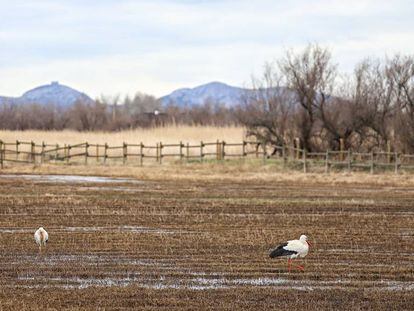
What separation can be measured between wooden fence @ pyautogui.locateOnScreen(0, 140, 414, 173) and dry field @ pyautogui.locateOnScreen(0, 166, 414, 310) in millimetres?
13458

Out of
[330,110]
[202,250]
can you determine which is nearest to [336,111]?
[330,110]

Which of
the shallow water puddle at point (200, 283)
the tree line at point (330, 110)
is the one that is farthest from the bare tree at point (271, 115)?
the shallow water puddle at point (200, 283)

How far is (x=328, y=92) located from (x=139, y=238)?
117 ft

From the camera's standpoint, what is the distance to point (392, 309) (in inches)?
455

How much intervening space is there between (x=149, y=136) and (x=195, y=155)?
→ 23.8ft

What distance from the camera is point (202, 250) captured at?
16953 mm

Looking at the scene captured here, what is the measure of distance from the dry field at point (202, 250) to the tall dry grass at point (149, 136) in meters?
31.2

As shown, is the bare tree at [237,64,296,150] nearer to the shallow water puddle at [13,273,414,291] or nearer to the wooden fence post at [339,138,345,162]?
the wooden fence post at [339,138,345,162]

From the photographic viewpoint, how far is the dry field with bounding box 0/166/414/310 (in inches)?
482

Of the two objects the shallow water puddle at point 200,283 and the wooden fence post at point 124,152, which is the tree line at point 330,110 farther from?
the shallow water puddle at point 200,283

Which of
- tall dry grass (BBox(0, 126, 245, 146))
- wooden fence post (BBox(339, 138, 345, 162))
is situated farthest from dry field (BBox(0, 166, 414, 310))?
tall dry grass (BBox(0, 126, 245, 146))

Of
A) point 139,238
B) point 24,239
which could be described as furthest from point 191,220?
point 24,239

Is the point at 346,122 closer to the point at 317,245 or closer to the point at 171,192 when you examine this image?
the point at 171,192

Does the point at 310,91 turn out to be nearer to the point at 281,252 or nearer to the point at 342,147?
the point at 342,147
